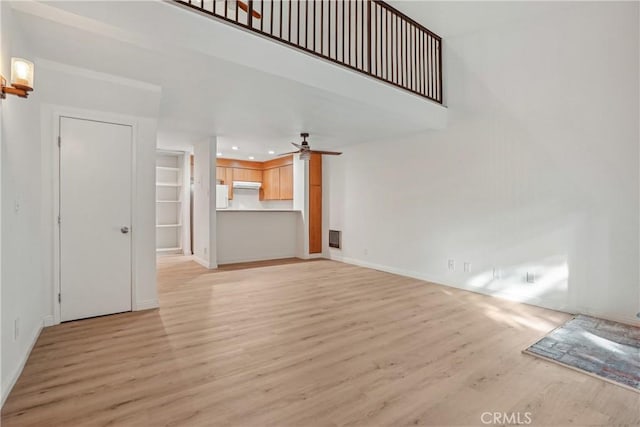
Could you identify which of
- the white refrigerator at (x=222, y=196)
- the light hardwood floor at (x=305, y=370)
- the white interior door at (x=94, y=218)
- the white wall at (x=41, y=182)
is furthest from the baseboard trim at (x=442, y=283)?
the white interior door at (x=94, y=218)

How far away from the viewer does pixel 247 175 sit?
909 cm

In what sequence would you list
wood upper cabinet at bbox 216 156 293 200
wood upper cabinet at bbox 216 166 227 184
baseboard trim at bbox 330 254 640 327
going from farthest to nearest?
wood upper cabinet at bbox 216 166 227 184, wood upper cabinet at bbox 216 156 293 200, baseboard trim at bbox 330 254 640 327

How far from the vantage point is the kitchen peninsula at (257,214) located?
6.46m

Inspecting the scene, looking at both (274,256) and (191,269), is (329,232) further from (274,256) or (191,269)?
(191,269)

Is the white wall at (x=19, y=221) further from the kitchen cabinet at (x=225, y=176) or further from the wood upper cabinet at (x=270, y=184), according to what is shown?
the wood upper cabinet at (x=270, y=184)

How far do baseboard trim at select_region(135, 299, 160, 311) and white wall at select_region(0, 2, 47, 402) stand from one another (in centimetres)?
80

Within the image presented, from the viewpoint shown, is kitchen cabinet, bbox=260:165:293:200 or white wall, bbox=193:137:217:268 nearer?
white wall, bbox=193:137:217:268

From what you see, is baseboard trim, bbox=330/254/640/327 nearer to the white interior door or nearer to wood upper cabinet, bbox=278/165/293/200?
wood upper cabinet, bbox=278/165/293/200

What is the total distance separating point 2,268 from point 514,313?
4351 mm

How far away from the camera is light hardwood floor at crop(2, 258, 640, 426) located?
1.78 metres

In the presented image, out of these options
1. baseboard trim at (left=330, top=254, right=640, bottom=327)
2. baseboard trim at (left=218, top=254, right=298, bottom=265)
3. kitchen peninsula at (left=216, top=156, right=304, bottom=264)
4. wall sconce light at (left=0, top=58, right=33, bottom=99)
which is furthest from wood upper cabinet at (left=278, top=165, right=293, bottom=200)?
wall sconce light at (left=0, top=58, right=33, bottom=99)

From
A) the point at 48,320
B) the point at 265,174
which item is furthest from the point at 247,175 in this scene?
the point at 48,320

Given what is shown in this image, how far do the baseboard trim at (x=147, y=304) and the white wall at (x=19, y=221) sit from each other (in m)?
0.80

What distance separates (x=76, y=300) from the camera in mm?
3180
